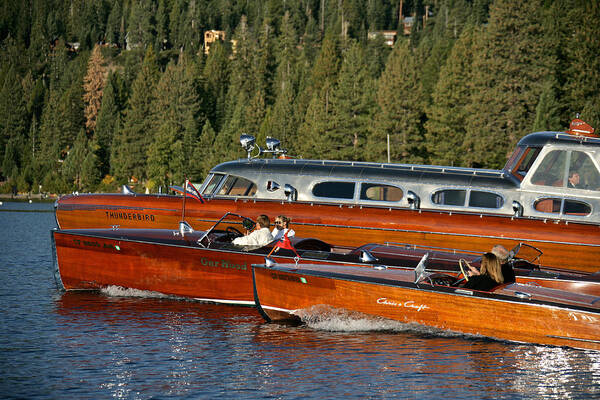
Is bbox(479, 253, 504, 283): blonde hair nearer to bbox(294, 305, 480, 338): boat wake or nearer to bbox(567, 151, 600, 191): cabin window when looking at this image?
bbox(294, 305, 480, 338): boat wake

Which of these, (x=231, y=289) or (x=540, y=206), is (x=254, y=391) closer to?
(x=231, y=289)

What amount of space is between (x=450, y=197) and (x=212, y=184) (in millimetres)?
6931

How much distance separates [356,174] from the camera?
23547 millimetres

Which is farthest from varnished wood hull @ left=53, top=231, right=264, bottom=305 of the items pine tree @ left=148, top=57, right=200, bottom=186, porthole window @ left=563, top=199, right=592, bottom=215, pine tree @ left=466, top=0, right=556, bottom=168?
pine tree @ left=148, top=57, right=200, bottom=186

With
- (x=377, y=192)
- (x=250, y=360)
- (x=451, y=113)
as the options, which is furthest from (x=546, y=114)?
(x=250, y=360)

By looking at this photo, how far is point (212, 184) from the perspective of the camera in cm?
2527

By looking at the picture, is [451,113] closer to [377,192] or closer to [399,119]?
[399,119]

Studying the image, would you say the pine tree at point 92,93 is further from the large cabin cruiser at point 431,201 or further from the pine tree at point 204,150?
the large cabin cruiser at point 431,201

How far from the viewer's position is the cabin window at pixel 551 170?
2183cm

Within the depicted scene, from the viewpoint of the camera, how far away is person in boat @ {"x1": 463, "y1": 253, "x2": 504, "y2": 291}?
52.5 ft

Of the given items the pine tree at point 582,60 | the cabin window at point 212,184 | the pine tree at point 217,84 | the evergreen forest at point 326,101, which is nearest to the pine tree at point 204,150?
the evergreen forest at point 326,101

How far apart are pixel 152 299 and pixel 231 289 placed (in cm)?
223

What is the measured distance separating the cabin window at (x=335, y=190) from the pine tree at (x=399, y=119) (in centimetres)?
5130

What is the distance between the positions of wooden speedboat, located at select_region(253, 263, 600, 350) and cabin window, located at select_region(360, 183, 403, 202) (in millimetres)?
5601
